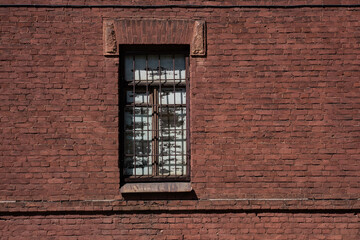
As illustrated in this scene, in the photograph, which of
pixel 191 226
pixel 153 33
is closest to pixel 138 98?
pixel 153 33

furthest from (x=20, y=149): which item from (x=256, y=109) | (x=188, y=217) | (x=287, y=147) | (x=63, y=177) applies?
(x=287, y=147)

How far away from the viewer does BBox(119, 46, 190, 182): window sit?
4324 mm

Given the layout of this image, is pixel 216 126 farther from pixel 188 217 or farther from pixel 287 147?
pixel 188 217

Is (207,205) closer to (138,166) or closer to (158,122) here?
(138,166)

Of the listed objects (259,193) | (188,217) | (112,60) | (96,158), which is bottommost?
(188,217)

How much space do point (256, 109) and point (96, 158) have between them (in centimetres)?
225

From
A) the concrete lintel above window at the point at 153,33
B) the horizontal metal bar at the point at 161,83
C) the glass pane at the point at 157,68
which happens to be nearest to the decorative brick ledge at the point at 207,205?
the horizontal metal bar at the point at 161,83

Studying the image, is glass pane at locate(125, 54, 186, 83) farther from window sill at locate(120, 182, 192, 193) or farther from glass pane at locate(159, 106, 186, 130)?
window sill at locate(120, 182, 192, 193)

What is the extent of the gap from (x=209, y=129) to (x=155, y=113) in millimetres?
802

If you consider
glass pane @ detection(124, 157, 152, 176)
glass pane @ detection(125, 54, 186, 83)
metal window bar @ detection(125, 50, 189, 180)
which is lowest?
glass pane @ detection(124, 157, 152, 176)

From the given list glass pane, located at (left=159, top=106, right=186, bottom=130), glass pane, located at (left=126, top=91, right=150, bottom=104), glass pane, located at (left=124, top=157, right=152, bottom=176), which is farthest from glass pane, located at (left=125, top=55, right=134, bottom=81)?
glass pane, located at (left=124, top=157, right=152, bottom=176)

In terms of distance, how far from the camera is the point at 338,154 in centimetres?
414

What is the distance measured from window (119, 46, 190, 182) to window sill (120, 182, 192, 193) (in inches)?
6.4

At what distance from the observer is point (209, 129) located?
4.15 m
